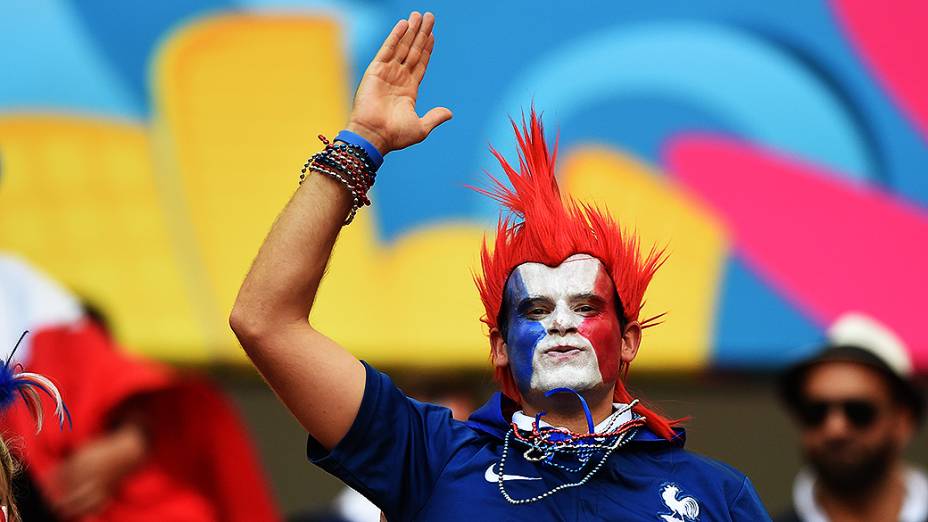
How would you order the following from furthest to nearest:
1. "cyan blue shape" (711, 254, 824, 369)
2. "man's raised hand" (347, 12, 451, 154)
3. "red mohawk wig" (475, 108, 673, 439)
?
"cyan blue shape" (711, 254, 824, 369), "red mohawk wig" (475, 108, 673, 439), "man's raised hand" (347, 12, 451, 154)

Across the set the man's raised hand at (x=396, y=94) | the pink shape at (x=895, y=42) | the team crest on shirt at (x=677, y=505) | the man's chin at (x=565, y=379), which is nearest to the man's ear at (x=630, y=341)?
the man's chin at (x=565, y=379)

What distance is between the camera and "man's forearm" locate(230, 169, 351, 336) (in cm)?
239

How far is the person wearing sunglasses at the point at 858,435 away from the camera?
13.8ft

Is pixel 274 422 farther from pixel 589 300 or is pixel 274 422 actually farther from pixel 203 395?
pixel 589 300

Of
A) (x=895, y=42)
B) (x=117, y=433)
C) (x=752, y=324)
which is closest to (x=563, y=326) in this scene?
(x=117, y=433)

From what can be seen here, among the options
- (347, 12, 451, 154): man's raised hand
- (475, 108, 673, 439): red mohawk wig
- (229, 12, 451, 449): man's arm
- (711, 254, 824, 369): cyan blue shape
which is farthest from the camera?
(711, 254, 824, 369): cyan blue shape

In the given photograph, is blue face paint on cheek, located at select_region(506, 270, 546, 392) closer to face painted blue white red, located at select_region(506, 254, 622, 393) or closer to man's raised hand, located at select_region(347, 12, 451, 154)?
face painted blue white red, located at select_region(506, 254, 622, 393)

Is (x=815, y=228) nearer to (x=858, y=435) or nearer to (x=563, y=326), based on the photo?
(x=858, y=435)

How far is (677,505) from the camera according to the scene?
2.49m

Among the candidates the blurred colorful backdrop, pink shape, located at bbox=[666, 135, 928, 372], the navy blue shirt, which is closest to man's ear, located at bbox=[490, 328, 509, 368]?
the navy blue shirt

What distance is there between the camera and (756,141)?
509 cm

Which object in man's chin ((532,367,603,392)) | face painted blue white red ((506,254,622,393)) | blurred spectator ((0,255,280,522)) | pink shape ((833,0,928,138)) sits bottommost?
blurred spectator ((0,255,280,522))

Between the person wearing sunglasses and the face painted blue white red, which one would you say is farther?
the person wearing sunglasses

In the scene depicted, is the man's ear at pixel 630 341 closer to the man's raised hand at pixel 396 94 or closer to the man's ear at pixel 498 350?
the man's ear at pixel 498 350
